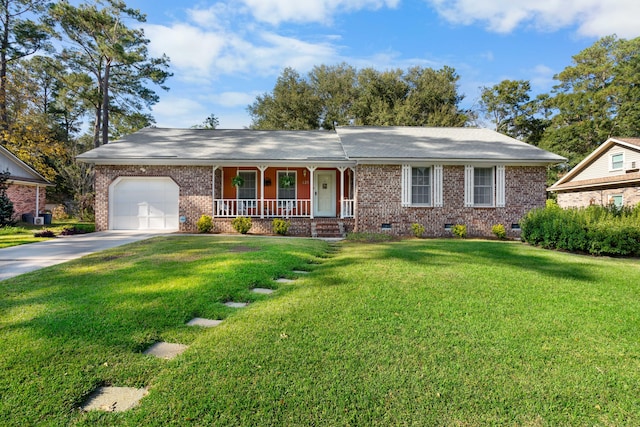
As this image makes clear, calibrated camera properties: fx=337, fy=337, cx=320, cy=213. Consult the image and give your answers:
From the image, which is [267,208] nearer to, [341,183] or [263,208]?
[263,208]

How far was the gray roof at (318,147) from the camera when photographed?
41.6ft

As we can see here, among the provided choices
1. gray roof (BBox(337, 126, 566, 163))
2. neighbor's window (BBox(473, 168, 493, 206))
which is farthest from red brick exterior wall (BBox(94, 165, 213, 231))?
neighbor's window (BBox(473, 168, 493, 206))

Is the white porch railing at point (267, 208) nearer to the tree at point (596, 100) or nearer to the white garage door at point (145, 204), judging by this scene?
the white garage door at point (145, 204)

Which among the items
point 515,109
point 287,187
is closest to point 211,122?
point 287,187

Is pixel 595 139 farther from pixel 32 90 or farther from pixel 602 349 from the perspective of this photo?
pixel 32 90

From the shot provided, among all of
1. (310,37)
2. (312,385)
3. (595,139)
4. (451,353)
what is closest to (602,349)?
(451,353)

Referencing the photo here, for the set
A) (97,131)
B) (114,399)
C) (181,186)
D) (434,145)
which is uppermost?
(97,131)

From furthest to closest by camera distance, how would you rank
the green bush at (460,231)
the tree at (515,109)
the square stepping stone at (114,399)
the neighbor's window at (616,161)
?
the tree at (515,109) → the neighbor's window at (616,161) → the green bush at (460,231) → the square stepping stone at (114,399)

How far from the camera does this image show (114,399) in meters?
2.38

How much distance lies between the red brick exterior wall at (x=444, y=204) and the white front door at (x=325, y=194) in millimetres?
2754

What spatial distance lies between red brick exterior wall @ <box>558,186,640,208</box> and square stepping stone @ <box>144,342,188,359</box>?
17.2m

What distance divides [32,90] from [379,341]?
2674 centimetres

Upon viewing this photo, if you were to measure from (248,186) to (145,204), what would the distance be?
4.20 meters

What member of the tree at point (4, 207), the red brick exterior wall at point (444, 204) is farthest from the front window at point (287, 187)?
the tree at point (4, 207)
